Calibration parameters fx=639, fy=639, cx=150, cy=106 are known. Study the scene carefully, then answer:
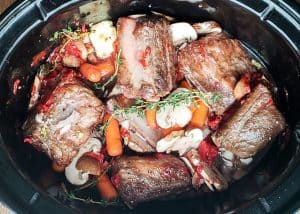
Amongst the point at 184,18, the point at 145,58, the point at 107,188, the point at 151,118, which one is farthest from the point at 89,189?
the point at 184,18

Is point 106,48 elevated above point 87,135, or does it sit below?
above

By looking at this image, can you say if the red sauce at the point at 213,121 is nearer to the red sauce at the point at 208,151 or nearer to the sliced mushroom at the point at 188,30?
the red sauce at the point at 208,151

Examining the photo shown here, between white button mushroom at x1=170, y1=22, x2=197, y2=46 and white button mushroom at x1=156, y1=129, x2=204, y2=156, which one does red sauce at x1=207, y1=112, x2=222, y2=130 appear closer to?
white button mushroom at x1=156, y1=129, x2=204, y2=156

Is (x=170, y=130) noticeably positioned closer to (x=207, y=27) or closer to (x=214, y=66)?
(x=214, y=66)

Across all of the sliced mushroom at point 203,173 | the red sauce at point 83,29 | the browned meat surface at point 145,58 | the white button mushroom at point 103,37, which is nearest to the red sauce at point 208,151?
the sliced mushroom at point 203,173

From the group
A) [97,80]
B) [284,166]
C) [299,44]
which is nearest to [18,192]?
[97,80]

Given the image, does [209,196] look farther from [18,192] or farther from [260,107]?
[18,192]
